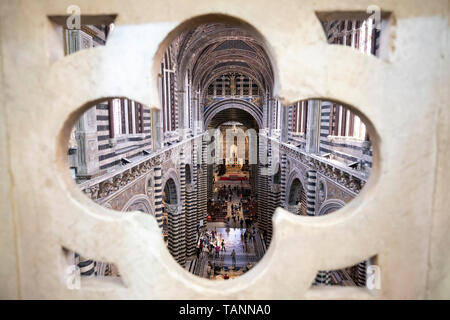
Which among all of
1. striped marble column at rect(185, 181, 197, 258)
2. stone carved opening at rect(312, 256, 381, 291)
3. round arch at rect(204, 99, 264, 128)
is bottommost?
striped marble column at rect(185, 181, 197, 258)

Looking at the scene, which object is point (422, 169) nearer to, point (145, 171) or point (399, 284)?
point (399, 284)

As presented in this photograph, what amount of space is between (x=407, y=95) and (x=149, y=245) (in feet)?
5.58

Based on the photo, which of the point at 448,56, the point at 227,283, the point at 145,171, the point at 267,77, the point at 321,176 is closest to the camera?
the point at 448,56

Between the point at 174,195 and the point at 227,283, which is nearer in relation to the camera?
the point at 227,283

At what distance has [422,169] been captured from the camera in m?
1.55

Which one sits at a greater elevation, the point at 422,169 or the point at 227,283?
the point at 422,169

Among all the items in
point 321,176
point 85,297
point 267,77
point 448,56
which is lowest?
point 321,176

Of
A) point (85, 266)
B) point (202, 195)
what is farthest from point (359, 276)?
point (202, 195)

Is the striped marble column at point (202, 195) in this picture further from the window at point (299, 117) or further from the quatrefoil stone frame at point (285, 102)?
the quatrefoil stone frame at point (285, 102)

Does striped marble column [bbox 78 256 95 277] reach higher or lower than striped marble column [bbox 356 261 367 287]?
higher

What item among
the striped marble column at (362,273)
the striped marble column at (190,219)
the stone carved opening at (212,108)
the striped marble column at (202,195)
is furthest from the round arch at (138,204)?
the striped marble column at (202,195)

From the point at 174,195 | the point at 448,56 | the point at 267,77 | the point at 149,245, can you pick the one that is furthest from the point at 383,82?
the point at 267,77

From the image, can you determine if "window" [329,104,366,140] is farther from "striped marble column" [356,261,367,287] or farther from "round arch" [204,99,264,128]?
"round arch" [204,99,264,128]

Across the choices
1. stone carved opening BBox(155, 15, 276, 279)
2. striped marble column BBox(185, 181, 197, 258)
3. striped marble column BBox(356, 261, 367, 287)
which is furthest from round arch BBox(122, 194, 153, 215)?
striped marble column BBox(185, 181, 197, 258)
